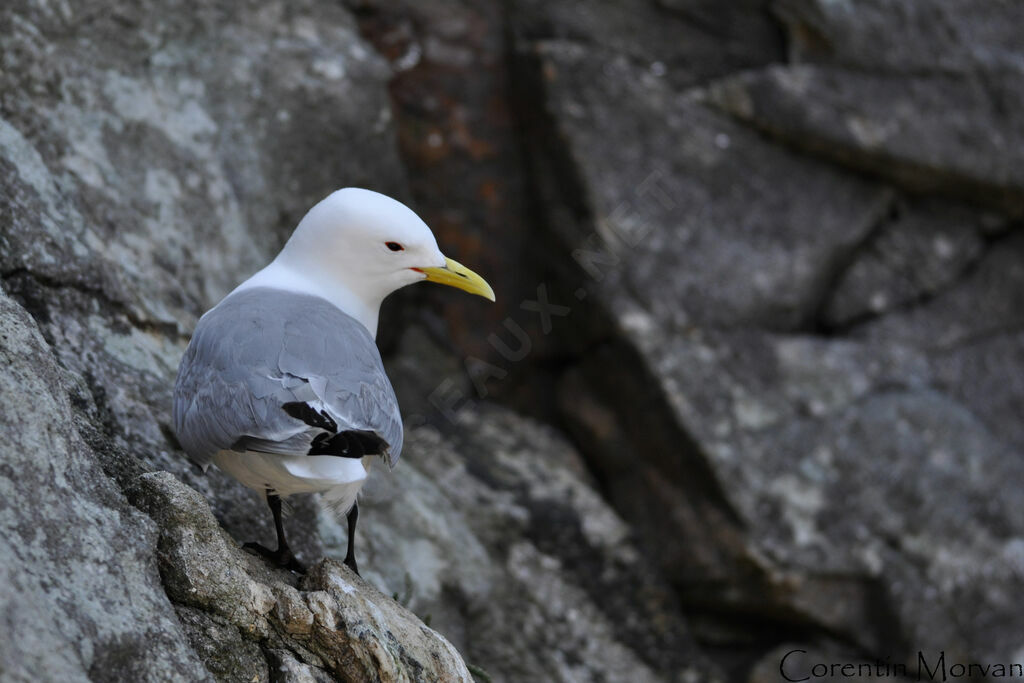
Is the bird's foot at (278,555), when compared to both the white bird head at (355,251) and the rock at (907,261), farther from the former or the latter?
the rock at (907,261)

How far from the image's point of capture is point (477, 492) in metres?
3.62

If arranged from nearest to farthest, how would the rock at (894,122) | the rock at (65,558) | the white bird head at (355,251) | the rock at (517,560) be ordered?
the rock at (65,558) < the white bird head at (355,251) < the rock at (517,560) < the rock at (894,122)

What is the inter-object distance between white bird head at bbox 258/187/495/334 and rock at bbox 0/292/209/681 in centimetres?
Result: 78

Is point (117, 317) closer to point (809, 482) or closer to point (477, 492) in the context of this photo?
point (477, 492)

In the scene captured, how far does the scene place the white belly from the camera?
6.31 feet

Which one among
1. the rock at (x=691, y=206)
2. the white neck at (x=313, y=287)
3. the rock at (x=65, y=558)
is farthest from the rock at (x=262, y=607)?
the rock at (x=691, y=206)

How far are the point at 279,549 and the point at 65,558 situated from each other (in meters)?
0.67

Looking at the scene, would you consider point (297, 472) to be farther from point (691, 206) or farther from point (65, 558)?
point (691, 206)

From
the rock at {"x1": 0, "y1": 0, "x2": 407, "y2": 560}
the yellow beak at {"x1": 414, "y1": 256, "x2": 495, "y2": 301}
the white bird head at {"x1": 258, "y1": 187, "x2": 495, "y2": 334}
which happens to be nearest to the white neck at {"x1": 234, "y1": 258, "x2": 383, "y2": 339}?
the white bird head at {"x1": 258, "y1": 187, "x2": 495, "y2": 334}

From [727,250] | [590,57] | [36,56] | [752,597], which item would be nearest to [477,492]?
[752,597]

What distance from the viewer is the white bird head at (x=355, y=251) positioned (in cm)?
255

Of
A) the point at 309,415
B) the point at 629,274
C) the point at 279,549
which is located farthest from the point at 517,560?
the point at 309,415

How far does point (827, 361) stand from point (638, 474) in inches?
30.2

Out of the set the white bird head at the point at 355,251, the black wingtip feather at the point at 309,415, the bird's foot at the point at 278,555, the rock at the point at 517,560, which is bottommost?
the rock at the point at 517,560
